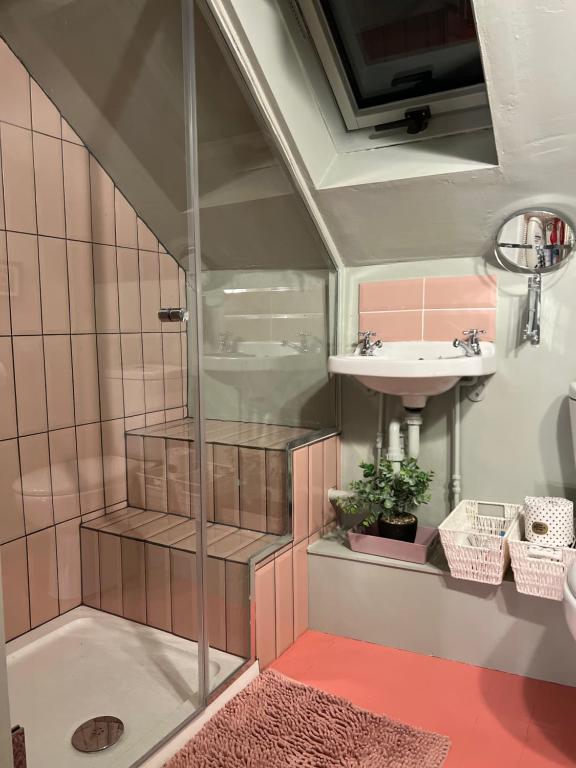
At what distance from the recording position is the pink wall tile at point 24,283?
5.21 ft

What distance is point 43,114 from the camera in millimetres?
1694

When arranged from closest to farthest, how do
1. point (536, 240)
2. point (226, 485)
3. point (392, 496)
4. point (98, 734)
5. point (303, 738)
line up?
point (98, 734)
point (303, 738)
point (226, 485)
point (536, 240)
point (392, 496)

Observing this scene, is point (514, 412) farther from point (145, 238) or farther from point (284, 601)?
point (145, 238)

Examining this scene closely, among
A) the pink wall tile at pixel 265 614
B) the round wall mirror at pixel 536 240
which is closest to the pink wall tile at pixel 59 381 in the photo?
the pink wall tile at pixel 265 614

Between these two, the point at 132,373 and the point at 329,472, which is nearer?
the point at 132,373

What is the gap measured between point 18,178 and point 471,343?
1527mm

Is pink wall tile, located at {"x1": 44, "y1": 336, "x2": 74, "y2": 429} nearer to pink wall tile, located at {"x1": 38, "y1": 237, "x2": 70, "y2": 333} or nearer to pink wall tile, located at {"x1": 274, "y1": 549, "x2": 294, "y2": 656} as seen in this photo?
pink wall tile, located at {"x1": 38, "y1": 237, "x2": 70, "y2": 333}

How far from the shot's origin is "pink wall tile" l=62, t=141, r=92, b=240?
1771 mm

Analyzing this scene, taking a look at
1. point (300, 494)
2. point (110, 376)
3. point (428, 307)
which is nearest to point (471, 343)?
point (428, 307)

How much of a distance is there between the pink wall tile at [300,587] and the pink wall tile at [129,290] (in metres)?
0.93

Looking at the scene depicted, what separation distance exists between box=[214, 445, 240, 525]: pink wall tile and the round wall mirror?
1.14 m

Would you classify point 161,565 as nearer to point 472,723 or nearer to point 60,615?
point 60,615

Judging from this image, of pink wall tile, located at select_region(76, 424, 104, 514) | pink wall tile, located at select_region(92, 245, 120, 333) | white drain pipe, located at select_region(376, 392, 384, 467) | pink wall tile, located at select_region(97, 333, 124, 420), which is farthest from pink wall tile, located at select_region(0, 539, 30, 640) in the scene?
white drain pipe, located at select_region(376, 392, 384, 467)

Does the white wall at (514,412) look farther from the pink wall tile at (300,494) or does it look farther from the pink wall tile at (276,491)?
the pink wall tile at (276,491)
